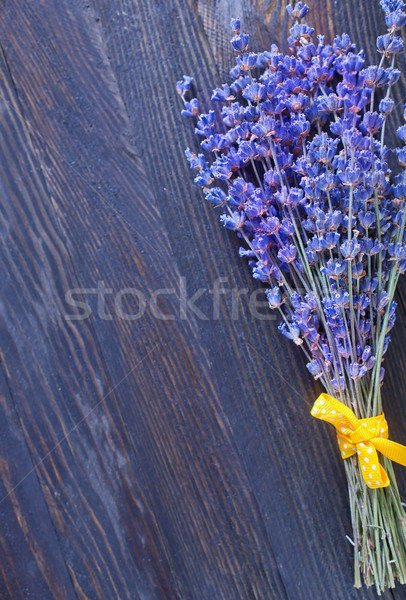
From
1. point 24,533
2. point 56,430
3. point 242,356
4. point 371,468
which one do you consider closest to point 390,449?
point 371,468

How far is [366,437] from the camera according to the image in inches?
37.9

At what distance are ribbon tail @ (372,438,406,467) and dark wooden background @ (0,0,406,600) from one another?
17cm

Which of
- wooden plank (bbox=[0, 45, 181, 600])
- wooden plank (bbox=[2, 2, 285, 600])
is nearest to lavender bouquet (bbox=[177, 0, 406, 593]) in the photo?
wooden plank (bbox=[2, 2, 285, 600])

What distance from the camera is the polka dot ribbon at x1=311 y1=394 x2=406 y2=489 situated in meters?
0.96

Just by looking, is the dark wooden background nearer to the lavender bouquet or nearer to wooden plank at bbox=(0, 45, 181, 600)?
wooden plank at bbox=(0, 45, 181, 600)

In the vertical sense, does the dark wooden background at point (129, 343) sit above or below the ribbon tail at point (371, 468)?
above

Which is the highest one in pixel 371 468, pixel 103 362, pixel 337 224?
pixel 337 224

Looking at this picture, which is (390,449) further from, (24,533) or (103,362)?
(24,533)

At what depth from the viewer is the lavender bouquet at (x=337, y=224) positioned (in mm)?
939

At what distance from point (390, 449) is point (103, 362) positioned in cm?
66

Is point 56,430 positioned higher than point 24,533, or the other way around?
point 56,430

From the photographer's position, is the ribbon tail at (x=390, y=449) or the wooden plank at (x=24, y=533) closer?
the ribbon tail at (x=390, y=449)

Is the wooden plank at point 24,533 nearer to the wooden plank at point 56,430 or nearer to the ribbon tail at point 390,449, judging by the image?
the wooden plank at point 56,430

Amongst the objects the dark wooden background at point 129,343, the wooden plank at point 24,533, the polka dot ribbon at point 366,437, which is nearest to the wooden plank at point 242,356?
the dark wooden background at point 129,343
